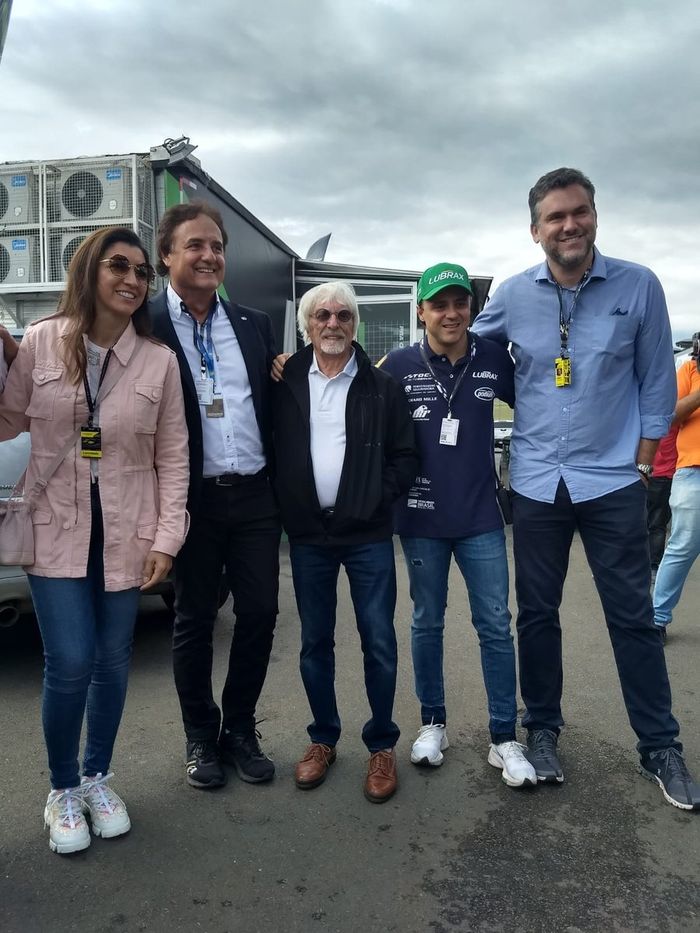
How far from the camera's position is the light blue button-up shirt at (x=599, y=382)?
3.06 meters

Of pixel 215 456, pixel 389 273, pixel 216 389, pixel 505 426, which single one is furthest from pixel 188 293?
pixel 505 426

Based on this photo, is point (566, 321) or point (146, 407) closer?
point (146, 407)

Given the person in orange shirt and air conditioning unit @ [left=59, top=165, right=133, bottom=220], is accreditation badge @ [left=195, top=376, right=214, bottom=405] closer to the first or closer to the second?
the person in orange shirt

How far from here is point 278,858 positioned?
254 centimetres

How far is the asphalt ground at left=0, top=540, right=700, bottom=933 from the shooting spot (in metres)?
2.25

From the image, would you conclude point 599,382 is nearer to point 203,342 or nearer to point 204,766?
point 203,342

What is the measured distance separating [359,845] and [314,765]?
0.50 metres

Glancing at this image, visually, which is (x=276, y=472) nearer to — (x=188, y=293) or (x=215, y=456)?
(x=215, y=456)

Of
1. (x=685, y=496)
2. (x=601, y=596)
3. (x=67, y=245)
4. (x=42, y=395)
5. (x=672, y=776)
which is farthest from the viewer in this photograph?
(x=67, y=245)

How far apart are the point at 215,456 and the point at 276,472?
26 centimetres

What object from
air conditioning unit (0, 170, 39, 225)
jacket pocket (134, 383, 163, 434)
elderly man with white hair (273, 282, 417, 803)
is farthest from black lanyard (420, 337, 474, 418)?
air conditioning unit (0, 170, 39, 225)

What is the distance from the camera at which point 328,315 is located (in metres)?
3.01

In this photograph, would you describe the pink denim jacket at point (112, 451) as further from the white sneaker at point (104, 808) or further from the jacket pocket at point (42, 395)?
the white sneaker at point (104, 808)

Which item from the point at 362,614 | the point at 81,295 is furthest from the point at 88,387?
the point at 362,614
